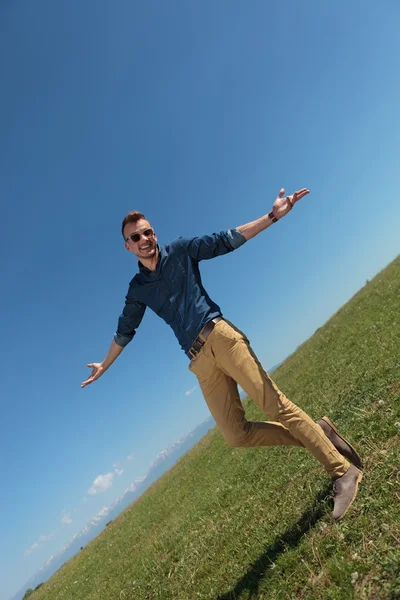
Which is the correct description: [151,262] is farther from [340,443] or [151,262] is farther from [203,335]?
[340,443]

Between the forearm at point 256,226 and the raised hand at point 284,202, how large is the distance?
0.16 meters

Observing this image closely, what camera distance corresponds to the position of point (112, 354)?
8.26 metres

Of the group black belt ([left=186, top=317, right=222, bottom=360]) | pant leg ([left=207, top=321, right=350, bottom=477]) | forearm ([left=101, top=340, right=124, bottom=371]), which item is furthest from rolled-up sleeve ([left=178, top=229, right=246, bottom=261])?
A: forearm ([left=101, top=340, right=124, bottom=371])

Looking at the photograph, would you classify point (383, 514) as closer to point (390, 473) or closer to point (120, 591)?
point (390, 473)

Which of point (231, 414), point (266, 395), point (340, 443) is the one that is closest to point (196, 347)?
point (231, 414)

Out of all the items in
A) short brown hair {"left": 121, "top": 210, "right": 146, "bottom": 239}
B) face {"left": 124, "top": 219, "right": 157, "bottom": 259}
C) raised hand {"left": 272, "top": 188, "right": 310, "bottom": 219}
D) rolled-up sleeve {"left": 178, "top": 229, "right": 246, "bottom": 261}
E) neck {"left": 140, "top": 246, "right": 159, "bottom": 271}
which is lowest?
raised hand {"left": 272, "top": 188, "right": 310, "bottom": 219}

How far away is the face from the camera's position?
22.6ft

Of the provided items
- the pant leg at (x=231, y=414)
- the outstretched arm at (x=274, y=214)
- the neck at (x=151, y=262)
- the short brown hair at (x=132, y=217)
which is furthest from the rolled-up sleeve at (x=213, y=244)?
the pant leg at (x=231, y=414)

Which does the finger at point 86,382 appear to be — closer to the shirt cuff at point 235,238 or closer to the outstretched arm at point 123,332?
the outstretched arm at point 123,332

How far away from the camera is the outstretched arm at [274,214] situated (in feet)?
20.0

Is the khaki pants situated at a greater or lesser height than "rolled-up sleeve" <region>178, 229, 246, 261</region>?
lesser

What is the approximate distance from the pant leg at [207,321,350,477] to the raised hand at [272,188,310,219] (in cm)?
200

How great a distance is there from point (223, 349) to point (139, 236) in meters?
2.54

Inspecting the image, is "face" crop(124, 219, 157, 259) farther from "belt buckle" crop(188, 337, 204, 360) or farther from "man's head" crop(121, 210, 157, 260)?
"belt buckle" crop(188, 337, 204, 360)
